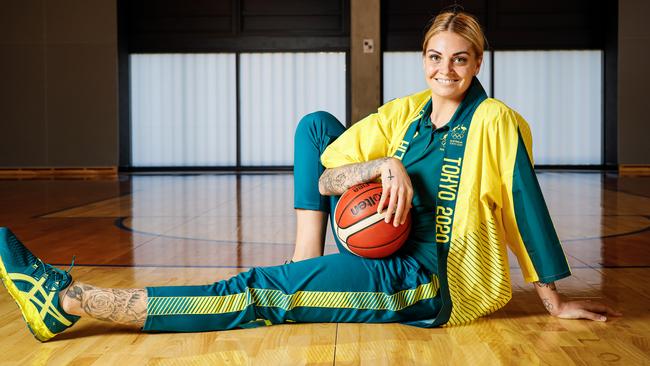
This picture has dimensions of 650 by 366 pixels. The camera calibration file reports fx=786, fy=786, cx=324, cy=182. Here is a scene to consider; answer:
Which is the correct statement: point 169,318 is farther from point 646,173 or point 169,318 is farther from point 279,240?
point 646,173

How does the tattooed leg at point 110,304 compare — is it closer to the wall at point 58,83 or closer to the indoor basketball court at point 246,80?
the indoor basketball court at point 246,80

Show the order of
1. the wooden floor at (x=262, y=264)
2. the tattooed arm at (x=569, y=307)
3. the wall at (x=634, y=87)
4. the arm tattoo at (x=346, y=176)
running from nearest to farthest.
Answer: the wooden floor at (x=262, y=264), the arm tattoo at (x=346, y=176), the tattooed arm at (x=569, y=307), the wall at (x=634, y=87)

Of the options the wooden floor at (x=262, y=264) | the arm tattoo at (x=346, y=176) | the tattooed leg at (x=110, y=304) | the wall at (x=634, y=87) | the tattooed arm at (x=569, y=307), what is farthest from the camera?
the wall at (x=634, y=87)

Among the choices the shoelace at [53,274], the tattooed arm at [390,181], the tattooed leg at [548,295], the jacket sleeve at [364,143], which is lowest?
the tattooed leg at [548,295]

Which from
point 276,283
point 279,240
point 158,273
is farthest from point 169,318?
point 279,240

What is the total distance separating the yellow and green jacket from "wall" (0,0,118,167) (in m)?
10.0

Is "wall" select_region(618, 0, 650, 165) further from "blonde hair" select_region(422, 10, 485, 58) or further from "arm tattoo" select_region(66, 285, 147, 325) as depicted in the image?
"arm tattoo" select_region(66, 285, 147, 325)

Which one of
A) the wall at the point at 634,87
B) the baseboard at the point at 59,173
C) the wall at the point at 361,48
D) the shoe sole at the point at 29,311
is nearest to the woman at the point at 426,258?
the shoe sole at the point at 29,311

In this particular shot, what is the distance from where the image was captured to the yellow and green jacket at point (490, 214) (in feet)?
7.18

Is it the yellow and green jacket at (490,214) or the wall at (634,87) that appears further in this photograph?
the wall at (634,87)

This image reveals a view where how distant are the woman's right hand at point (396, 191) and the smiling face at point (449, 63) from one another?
0.87 ft

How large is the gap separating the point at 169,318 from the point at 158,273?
113 cm

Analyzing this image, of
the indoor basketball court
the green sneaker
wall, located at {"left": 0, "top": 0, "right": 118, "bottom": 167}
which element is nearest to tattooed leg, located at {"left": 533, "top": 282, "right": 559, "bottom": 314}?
the green sneaker

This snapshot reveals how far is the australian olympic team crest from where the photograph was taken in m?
2.23
